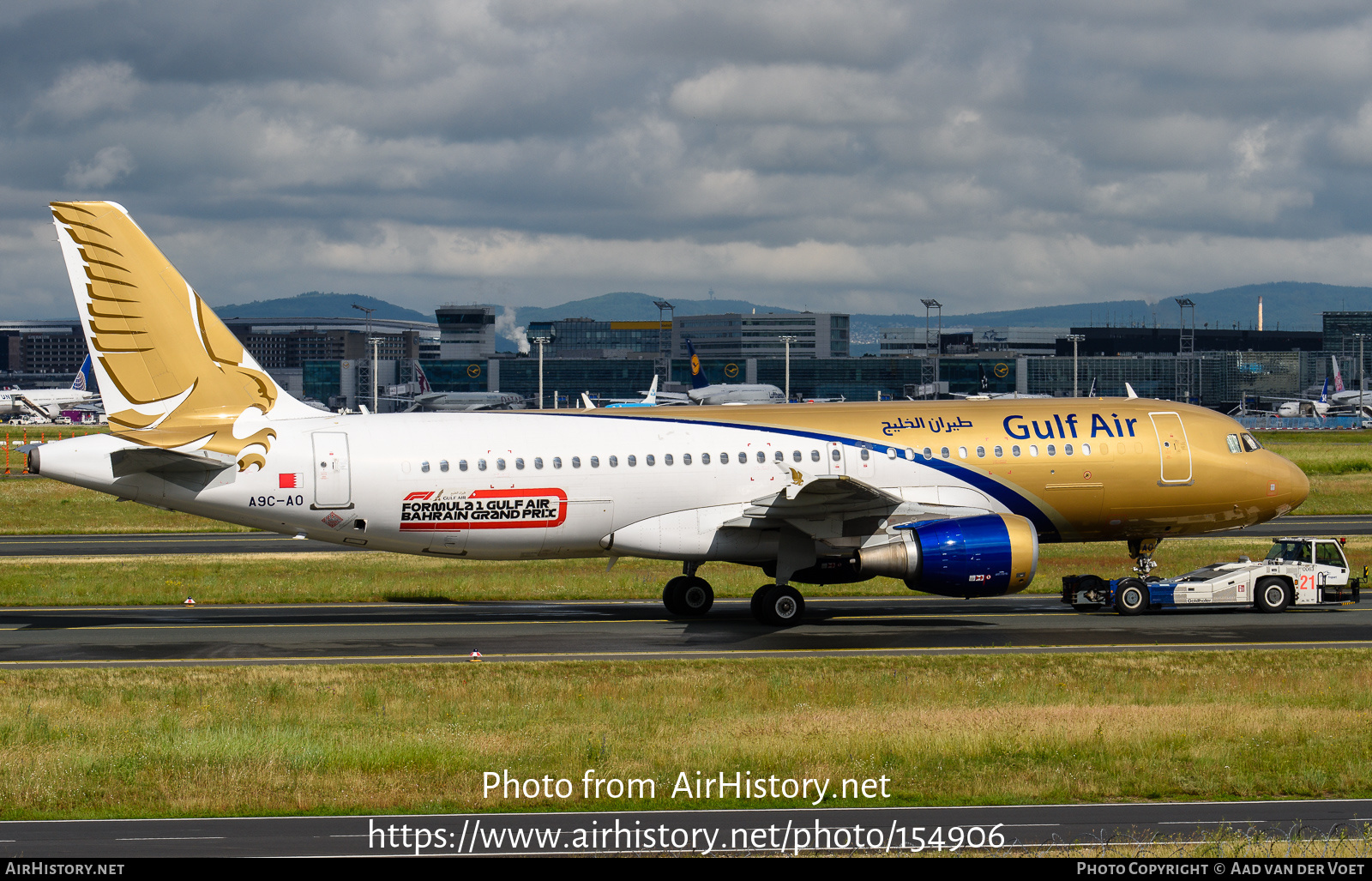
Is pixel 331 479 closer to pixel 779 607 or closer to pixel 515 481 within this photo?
pixel 515 481

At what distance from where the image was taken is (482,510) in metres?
31.2

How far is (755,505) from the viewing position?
104 ft

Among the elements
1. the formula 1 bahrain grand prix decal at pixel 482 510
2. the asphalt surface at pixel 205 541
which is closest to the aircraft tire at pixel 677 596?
the formula 1 bahrain grand prix decal at pixel 482 510

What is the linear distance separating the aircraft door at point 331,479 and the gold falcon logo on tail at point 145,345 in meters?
1.27

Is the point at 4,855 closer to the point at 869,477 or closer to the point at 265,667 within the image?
the point at 265,667

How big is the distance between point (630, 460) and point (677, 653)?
18.7 feet

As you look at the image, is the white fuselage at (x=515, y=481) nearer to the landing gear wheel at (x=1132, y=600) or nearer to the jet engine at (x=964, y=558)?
the jet engine at (x=964, y=558)

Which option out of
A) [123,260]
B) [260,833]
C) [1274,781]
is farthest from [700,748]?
[123,260]

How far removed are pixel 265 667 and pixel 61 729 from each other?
222 inches

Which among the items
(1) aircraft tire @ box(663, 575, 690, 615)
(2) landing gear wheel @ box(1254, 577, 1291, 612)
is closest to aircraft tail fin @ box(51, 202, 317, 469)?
(1) aircraft tire @ box(663, 575, 690, 615)

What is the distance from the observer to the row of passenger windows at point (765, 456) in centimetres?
3133

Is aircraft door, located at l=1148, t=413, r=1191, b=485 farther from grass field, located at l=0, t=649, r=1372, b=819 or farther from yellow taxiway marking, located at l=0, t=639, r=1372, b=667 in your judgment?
grass field, located at l=0, t=649, r=1372, b=819

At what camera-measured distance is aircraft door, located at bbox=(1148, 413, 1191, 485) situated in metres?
33.5

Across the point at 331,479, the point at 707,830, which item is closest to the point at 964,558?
the point at 331,479
